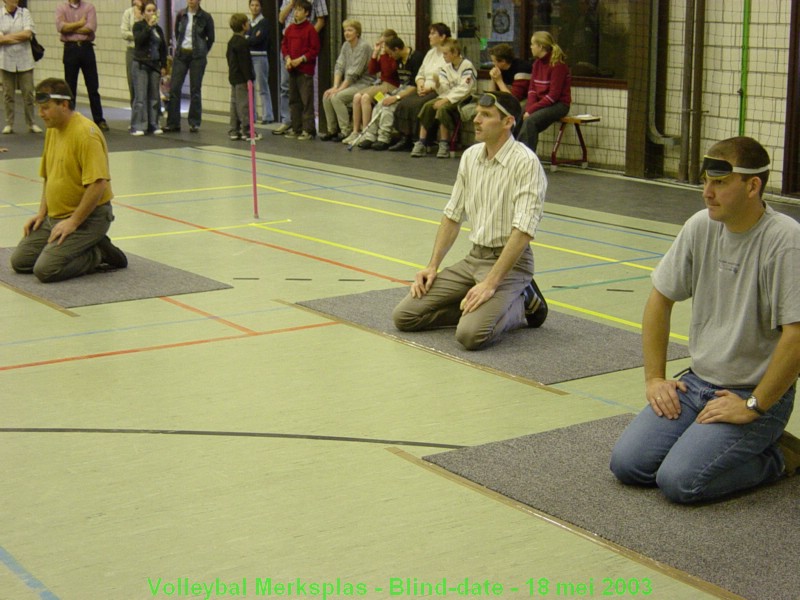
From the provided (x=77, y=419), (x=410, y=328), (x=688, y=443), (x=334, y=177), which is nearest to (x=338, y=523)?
(x=688, y=443)

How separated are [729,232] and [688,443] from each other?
748 mm

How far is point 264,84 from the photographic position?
1694cm

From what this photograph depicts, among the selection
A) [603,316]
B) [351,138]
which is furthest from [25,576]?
[351,138]

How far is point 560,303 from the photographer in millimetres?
7156

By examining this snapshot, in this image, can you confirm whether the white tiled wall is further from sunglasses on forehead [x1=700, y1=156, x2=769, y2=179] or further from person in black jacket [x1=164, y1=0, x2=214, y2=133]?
sunglasses on forehead [x1=700, y1=156, x2=769, y2=179]

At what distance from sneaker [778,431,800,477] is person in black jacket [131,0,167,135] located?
13.0 m

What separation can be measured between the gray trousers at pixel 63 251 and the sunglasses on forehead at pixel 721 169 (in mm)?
4685

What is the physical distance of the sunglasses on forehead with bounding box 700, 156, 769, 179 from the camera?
403cm

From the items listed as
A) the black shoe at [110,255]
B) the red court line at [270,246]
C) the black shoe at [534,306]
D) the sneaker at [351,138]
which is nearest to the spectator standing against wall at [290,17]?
the sneaker at [351,138]

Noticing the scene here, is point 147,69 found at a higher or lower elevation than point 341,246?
higher

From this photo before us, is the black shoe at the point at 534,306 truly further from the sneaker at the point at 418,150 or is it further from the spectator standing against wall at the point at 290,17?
the spectator standing against wall at the point at 290,17

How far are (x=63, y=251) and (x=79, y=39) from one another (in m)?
9.56

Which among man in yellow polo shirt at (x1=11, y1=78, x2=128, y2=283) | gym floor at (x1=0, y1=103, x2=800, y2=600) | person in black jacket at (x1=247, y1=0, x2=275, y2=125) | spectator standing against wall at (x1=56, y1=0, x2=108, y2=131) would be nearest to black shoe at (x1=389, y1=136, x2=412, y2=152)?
person in black jacket at (x1=247, y1=0, x2=275, y2=125)

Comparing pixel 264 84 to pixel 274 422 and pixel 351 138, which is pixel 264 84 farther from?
pixel 274 422
